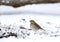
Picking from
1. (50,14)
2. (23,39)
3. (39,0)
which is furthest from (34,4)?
(23,39)

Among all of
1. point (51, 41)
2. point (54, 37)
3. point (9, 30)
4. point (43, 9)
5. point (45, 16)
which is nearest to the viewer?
point (51, 41)

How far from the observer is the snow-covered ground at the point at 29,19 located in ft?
9.99

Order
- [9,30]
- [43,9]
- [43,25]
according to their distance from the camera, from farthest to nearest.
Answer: [43,9]
[43,25]
[9,30]

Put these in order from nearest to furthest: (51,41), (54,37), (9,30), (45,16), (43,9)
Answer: (51,41) < (54,37) < (9,30) < (45,16) < (43,9)

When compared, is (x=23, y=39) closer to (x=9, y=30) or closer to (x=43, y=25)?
(x=9, y=30)

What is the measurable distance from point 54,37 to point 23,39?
1.49 ft

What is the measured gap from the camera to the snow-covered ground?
9.99ft

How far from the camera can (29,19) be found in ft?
12.7

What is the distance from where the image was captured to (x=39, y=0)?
4.76 m

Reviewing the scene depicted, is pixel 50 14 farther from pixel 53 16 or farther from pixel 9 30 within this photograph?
pixel 9 30

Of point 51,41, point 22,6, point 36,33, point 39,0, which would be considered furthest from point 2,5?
point 51,41

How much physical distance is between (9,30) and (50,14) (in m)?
1.28

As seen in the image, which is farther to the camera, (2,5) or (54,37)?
(2,5)

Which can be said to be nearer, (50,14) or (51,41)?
(51,41)
